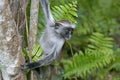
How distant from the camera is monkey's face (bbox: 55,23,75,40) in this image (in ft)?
13.3

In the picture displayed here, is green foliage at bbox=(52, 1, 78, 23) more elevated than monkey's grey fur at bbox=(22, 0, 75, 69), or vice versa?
green foliage at bbox=(52, 1, 78, 23)

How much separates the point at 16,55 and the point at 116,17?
173 inches

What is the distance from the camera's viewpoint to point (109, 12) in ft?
24.6

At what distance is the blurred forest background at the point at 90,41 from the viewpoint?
4.82m

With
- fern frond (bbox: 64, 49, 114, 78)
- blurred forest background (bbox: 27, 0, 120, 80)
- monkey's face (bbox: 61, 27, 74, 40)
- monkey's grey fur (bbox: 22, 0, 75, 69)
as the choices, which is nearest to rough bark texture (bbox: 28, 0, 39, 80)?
monkey's grey fur (bbox: 22, 0, 75, 69)

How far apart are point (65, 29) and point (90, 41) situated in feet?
8.54

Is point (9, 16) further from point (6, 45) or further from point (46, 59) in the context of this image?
point (46, 59)

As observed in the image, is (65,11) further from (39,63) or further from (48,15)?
(39,63)

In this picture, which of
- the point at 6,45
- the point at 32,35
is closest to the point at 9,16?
the point at 6,45

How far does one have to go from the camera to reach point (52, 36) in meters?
4.27

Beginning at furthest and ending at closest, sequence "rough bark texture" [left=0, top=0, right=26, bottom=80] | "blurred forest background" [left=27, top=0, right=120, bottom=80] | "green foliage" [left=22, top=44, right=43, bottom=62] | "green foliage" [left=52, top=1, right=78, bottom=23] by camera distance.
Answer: "blurred forest background" [left=27, top=0, right=120, bottom=80]
"green foliage" [left=52, top=1, right=78, bottom=23]
"green foliage" [left=22, top=44, right=43, bottom=62]
"rough bark texture" [left=0, top=0, right=26, bottom=80]

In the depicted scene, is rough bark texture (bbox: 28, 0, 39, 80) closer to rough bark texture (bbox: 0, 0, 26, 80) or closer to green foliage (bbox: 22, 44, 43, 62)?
green foliage (bbox: 22, 44, 43, 62)

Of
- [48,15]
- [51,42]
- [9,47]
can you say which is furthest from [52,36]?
[9,47]

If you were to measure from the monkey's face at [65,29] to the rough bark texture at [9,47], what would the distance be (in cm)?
63
